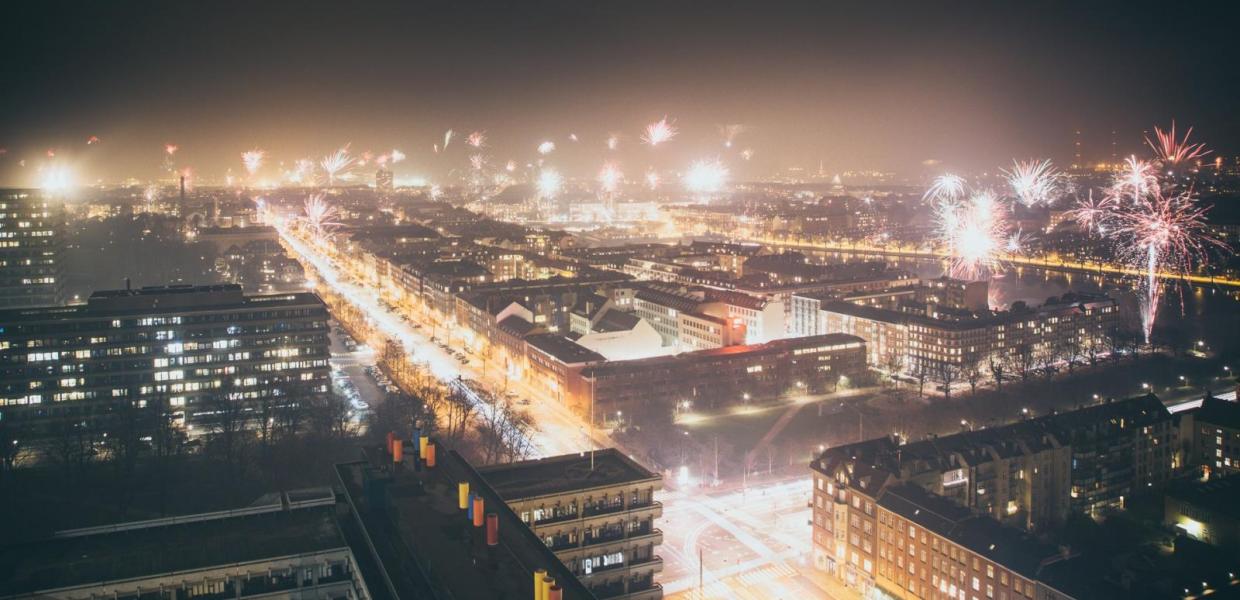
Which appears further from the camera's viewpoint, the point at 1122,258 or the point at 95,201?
the point at 95,201

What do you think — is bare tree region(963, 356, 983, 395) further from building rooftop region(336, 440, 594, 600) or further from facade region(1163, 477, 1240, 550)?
building rooftop region(336, 440, 594, 600)

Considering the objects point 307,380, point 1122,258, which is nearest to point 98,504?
point 307,380

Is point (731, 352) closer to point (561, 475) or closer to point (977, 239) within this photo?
point (561, 475)

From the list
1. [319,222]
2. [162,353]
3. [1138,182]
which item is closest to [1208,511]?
[162,353]

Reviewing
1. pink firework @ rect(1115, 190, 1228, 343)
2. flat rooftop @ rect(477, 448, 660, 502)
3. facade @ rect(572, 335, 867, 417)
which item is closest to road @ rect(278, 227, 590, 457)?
facade @ rect(572, 335, 867, 417)

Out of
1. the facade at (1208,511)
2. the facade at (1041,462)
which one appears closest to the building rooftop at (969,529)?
the facade at (1041,462)

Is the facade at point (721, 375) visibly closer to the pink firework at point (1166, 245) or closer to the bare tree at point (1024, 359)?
the bare tree at point (1024, 359)

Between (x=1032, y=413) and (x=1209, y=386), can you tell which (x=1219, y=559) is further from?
(x=1209, y=386)
